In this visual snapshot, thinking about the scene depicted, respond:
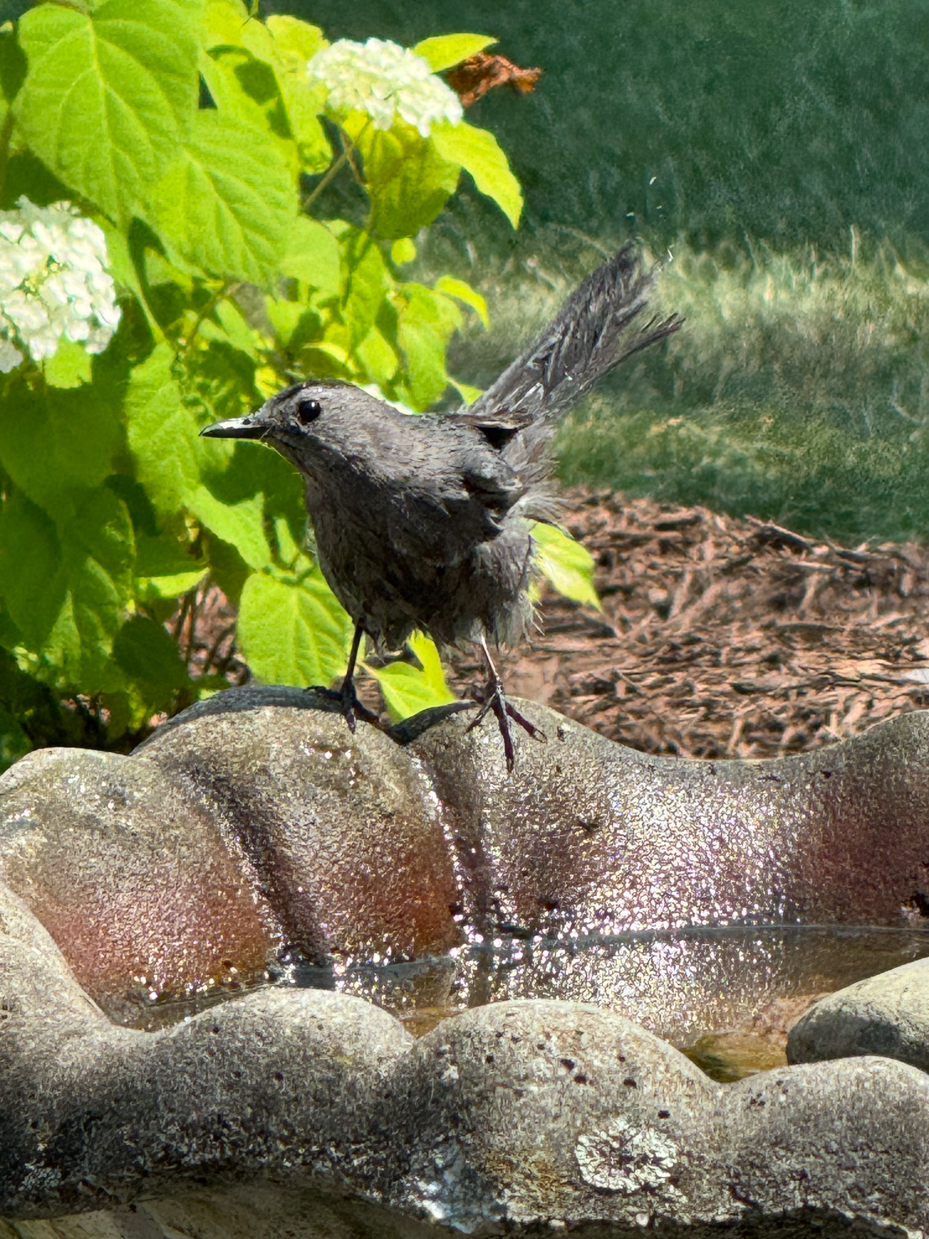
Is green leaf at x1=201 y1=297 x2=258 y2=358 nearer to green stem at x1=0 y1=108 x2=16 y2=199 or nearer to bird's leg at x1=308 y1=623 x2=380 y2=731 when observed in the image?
green stem at x1=0 y1=108 x2=16 y2=199

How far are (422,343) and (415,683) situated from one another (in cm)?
69

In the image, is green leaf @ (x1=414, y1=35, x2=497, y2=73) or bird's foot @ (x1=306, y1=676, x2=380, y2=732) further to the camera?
green leaf @ (x1=414, y1=35, x2=497, y2=73)

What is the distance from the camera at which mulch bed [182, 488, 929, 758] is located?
4410 millimetres

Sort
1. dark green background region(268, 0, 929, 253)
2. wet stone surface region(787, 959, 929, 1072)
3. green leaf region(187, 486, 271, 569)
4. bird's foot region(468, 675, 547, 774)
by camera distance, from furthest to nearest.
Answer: dark green background region(268, 0, 929, 253) → green leaf region(187, 486, 271, 569) → bird's foot region(468, 675, 547, 774) → wet stone surface region(787, 959, 929, 1072)

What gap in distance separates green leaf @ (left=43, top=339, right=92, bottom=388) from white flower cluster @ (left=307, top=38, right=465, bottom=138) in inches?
25.5

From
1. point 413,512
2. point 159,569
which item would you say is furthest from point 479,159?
point 159,569

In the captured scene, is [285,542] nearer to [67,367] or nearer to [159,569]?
[159,569]

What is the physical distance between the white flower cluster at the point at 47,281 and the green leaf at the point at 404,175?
2.30 feet

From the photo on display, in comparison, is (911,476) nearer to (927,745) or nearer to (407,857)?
(927,745)

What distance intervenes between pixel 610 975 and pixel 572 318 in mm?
1406

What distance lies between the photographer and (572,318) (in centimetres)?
344

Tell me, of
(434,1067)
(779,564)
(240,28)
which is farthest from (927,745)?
(779,564)

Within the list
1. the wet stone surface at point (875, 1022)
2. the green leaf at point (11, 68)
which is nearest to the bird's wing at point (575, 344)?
the green leaf at point (11, 68)

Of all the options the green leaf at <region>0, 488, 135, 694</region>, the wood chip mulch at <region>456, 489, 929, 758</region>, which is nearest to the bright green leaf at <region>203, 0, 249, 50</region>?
the green leaf at <region>0, 488, 135, 694</region>
